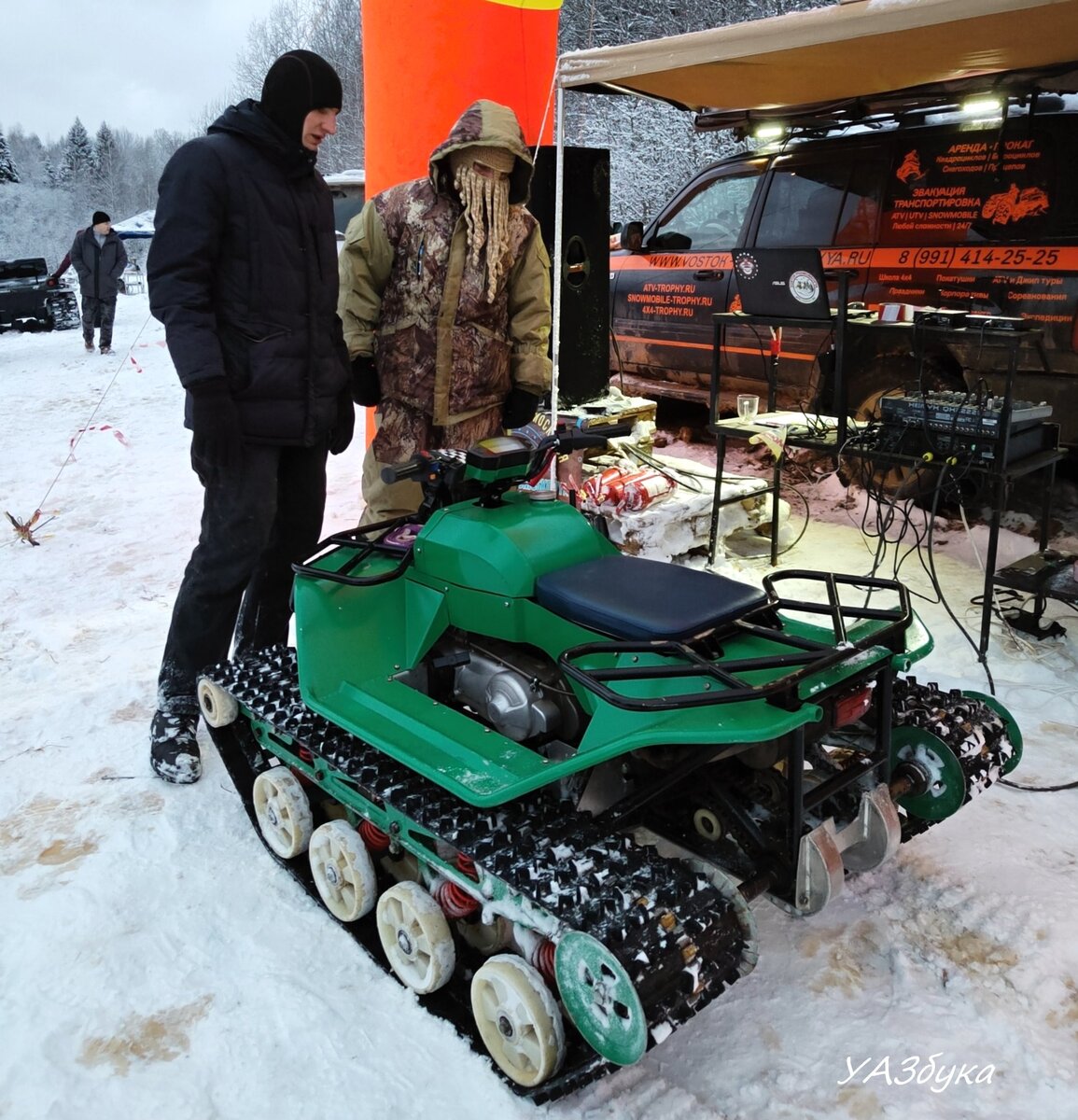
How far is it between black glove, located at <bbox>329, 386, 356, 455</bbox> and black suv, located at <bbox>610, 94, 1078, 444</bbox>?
229 cm

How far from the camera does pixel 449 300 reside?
344cm

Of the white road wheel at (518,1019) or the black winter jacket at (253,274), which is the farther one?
the black winter jacket at (253,274)

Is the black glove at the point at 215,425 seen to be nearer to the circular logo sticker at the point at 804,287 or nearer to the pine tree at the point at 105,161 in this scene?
the circular logo sticker at the point at 804,287

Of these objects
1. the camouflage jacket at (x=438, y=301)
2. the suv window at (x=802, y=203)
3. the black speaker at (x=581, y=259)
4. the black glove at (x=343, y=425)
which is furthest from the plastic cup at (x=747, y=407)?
the black glove at (x=343, y=425)

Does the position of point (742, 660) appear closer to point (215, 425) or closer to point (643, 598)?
point (643, 598)

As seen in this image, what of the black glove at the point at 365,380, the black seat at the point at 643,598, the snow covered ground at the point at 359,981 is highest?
the black glove at the point at 365,380

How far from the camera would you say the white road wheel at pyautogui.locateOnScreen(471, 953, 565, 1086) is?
1896 mm

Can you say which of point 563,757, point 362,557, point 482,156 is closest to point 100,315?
point 482,156

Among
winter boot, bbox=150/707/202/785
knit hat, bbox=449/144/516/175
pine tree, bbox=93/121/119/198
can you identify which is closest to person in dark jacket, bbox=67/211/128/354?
knit hat, bbox=449/144/516/175

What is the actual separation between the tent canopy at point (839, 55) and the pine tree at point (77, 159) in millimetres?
26856

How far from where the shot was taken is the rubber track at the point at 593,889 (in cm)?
178

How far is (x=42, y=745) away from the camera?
10.8 ft

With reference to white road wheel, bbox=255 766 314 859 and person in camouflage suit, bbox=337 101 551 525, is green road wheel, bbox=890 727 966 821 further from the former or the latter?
person in camouflage suit, bbox=337 101 551 525

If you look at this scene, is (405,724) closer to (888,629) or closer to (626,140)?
(888,629)
